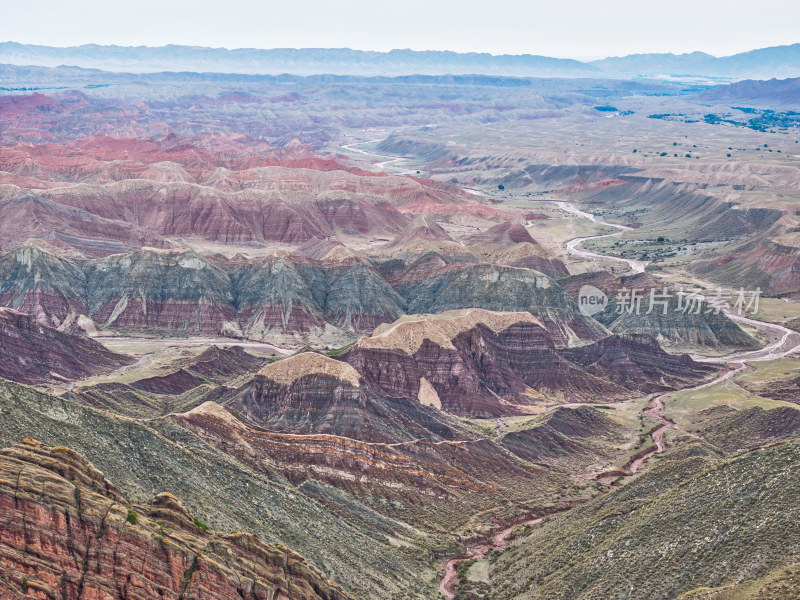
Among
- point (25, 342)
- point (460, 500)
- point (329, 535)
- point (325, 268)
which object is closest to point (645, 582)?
point (329, 535)

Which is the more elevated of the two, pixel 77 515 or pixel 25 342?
pixel 77 515

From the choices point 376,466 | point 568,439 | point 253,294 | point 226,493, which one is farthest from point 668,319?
point 226,493

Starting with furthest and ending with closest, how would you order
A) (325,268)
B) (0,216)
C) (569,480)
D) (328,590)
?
1. (0,216)
2. (325,268)
3. (569,480)
4. (328,590)

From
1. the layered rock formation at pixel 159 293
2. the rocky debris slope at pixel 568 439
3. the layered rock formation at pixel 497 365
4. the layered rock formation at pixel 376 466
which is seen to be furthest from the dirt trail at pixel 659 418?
the layered rock formation at pixel 159 293

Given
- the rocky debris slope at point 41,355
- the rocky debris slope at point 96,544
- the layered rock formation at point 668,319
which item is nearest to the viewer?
the rocky debris slope at point 96,544

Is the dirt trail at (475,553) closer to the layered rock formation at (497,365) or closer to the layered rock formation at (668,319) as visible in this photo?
the layered rock formation at (497,365)

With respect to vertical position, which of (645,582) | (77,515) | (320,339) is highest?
(77,515)

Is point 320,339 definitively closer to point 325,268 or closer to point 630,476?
point 325,268
